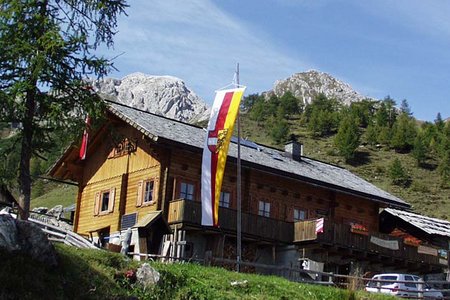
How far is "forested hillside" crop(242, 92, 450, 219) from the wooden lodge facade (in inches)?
1465

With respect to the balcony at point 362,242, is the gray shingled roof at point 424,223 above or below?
above

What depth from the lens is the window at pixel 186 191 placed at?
3359 cm

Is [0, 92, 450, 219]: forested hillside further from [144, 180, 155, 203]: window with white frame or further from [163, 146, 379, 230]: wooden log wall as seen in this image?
[144, 180, 155, 203]: window with white frame

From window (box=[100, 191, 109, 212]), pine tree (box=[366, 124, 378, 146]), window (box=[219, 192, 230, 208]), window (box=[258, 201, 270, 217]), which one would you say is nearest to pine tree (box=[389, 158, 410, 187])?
pine tree (box=[366, 124, 378, 146])

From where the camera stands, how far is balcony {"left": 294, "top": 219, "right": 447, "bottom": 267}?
34844 millimetres

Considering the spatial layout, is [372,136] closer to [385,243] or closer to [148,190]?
[385,243]

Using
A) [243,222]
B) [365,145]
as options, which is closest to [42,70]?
[243,222]

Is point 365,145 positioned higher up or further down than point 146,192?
higher up

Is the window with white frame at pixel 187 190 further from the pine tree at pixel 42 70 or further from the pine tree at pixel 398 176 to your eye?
the pine tree at pixel 398 176

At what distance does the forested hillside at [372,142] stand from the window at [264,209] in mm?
41651

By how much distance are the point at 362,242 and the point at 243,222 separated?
717cm

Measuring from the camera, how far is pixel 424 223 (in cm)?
4303

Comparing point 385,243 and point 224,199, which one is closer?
point 224,199

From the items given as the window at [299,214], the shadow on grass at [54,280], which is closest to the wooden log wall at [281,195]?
the window at [299,214]
